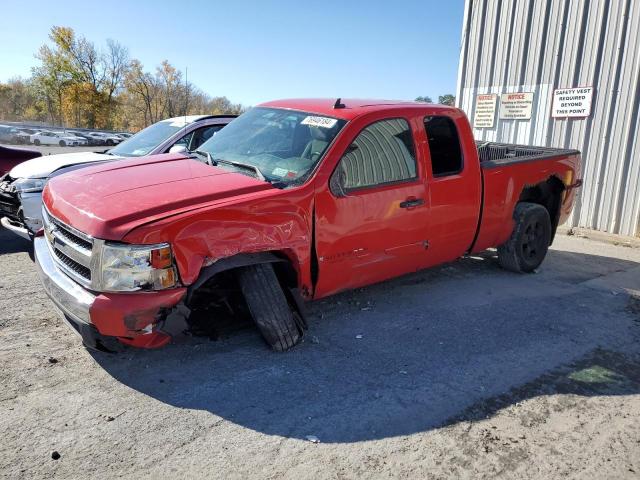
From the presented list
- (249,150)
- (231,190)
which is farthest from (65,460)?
(249,150)

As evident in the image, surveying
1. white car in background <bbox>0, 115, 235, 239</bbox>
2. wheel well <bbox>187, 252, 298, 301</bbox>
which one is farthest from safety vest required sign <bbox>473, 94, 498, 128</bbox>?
wheel well <bbox>187, 252, 298, 301</bbox>

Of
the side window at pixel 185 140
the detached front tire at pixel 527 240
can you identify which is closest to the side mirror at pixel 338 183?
the detached front tire at pixel 527 240

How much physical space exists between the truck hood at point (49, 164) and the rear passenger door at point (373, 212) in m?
3.84

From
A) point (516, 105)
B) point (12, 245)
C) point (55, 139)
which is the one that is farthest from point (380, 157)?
point (55, 139)

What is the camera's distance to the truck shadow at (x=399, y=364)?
10.5ft

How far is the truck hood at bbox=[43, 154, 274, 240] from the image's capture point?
3252 millimetres

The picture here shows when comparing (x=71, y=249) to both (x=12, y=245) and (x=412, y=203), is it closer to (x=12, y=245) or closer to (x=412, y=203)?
(x=412, y=203)

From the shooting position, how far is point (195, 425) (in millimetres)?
3002

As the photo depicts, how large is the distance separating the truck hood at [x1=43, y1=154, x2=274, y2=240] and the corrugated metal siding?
7736 mm

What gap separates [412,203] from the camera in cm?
456

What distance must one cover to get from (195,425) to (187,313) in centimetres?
73

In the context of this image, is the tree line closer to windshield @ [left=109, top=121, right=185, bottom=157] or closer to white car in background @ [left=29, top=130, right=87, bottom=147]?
white car in background @ [left=29, top=130, right=87, bottom=147]

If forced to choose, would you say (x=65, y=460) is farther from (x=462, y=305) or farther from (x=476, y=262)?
(x=476, y=262)

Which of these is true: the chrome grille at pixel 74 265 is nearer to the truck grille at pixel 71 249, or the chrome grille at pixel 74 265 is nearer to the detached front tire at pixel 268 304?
the truck grille at pixel 71 249
